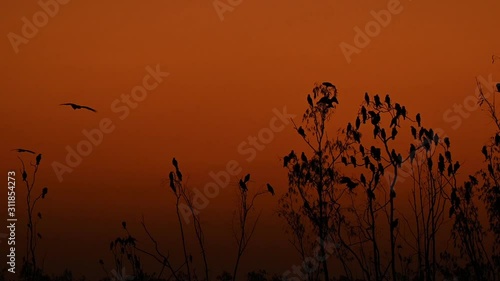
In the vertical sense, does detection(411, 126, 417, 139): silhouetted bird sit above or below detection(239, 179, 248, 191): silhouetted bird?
above

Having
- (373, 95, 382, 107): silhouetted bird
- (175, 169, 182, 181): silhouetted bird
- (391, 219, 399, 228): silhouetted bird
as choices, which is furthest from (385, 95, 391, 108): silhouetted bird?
(175, 169, 182, 181): silhouetted bird

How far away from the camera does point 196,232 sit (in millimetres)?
11484

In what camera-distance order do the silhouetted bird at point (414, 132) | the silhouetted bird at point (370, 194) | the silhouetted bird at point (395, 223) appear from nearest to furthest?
the silhouetted bird at point (395, 223)
the silhouetted bird at point (414, 132)
the silhouetted bird at point (370, 194)

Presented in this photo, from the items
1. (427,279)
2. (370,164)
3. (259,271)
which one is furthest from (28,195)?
(259,271)

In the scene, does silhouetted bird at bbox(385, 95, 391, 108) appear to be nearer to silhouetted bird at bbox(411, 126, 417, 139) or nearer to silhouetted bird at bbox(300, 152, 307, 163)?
silhouetted bird at bbox(411, 126, 417, 139)

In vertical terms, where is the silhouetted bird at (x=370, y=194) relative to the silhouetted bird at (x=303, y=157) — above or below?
below

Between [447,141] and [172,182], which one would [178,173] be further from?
[447,141]

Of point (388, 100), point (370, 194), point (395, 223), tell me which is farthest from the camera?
point (370, 194)

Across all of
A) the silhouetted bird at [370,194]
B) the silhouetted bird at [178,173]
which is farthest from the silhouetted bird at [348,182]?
the silhouetted bird at [178,173]

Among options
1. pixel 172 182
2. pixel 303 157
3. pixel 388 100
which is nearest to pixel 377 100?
pixel 388 100

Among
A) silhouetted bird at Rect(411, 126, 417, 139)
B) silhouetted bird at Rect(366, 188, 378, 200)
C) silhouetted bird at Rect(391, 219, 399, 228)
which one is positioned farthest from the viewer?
silhouetted bird at Rect(366, 188, 378, 200)

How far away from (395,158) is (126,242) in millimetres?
4929

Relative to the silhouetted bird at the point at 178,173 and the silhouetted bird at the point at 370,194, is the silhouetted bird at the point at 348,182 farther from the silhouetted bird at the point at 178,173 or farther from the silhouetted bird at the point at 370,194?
the silhouetted bird at the point at 178,173

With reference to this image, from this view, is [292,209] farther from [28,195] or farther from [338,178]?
[28,195]
